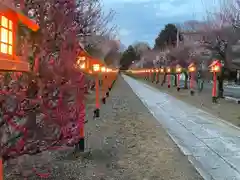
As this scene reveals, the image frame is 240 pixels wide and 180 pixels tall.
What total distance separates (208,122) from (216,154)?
4.58 metres

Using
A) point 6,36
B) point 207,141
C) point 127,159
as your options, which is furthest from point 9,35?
point 207,141

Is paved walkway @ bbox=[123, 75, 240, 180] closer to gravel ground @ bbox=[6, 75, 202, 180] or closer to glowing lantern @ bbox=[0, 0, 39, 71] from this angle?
gravel ground @ bbox=[6, 75, 202, 180]

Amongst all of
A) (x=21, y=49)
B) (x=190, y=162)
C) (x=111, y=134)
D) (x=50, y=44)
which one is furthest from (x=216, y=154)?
(x=21, y=49)

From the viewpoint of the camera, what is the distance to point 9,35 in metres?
3.00

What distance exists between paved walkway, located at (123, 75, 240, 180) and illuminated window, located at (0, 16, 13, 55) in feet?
13.2

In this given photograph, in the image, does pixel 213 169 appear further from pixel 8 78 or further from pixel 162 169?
pixel 8 78

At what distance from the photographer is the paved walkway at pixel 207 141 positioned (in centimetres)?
618

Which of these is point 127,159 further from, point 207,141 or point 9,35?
point 9,35

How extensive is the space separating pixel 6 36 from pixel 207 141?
6.64 m

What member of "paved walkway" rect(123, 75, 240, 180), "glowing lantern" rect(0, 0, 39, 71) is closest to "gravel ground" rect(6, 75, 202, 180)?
"paved walkway" rect(123, 75, 240, 180)

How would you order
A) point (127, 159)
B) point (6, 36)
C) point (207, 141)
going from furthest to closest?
point (207, 141)
point (127, 159)
point (6, 36)

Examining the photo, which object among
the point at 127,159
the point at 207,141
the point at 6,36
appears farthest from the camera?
the point at 207,141

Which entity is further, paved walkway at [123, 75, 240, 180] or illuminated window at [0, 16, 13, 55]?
paved walkway at [123, 75, 240, 180]

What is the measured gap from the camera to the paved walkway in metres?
6.18
